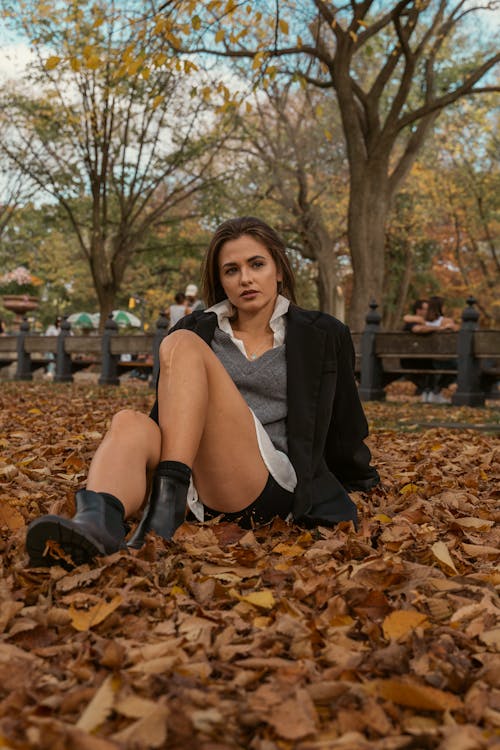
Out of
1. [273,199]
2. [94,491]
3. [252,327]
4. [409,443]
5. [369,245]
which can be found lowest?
[409,443]

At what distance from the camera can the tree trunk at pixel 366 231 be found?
57.0ft

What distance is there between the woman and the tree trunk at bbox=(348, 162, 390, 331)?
1374cm

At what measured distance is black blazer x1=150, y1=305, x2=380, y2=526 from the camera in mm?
3479

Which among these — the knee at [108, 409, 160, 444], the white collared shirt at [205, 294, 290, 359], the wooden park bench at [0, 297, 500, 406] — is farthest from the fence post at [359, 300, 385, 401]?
the knee at [108, 409, 160, 444]

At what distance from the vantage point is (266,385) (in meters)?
3.60

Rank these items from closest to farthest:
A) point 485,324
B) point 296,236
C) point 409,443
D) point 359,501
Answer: point 359,501 < point 409,443 < point 296,236 < point 485,324

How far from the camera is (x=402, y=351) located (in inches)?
546

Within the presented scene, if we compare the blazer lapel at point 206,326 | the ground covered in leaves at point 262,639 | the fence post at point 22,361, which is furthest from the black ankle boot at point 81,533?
the fence post at point 22,361

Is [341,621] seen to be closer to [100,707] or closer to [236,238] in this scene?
[100,707]

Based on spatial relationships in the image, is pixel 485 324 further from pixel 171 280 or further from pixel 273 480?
pixel 273 480

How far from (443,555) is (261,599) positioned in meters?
0.89

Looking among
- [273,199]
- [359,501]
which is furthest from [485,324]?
[359,501]

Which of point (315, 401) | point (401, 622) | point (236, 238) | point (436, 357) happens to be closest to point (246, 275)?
point (236, 238)

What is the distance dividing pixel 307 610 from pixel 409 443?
4.81 meters
